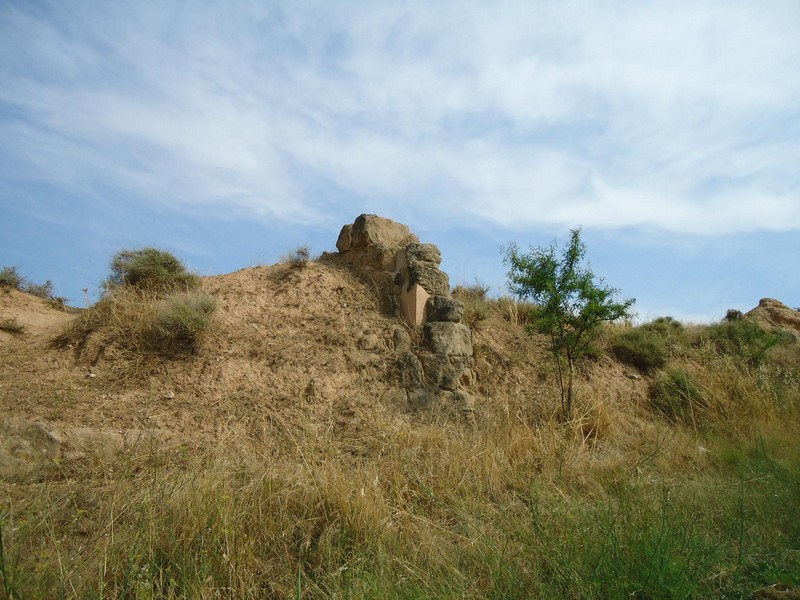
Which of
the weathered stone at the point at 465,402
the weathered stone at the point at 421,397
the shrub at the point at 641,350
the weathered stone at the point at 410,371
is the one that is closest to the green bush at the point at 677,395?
the shrub at the point at 641,350

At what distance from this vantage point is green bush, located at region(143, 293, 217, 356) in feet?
24.1

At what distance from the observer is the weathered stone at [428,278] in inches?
341

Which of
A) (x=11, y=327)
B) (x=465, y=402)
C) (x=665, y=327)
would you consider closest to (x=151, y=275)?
(x=11, y=327)

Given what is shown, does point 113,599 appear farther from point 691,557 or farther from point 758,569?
point 758,569

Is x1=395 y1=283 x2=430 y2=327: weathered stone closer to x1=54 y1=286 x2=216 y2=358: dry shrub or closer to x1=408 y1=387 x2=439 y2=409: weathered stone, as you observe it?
x1=408 y1=387 x2=439 y2=409: weathered stone

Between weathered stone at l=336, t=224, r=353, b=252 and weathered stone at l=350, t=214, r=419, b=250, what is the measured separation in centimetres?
4

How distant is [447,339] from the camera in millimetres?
8203

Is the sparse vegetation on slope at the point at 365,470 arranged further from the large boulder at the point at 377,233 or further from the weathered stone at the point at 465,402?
the large boulder at the point at 377,233

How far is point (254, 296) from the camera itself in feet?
28.4

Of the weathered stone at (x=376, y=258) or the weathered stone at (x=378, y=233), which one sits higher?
the weathered stone at (x=378, y=233)

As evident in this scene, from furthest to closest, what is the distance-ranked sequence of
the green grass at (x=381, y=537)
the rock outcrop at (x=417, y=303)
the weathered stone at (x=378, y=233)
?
1. the weathered stone at (x=378, y=233)
2. the rock outcrop at (x=417, y=303)
3. the green grass at (x=381, y=537)

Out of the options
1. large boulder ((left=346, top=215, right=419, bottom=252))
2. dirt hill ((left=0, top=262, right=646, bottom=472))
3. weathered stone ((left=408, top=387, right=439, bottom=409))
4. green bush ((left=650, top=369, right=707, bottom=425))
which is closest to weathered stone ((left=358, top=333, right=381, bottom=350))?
dirt hill ((left=0, top=262, right=646, bottom=472))

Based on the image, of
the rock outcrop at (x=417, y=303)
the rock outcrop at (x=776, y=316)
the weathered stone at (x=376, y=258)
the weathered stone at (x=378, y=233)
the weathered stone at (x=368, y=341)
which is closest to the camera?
the rock outcrop at (x=417, y=303)

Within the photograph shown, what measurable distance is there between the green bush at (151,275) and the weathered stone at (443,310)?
11.2 ft
